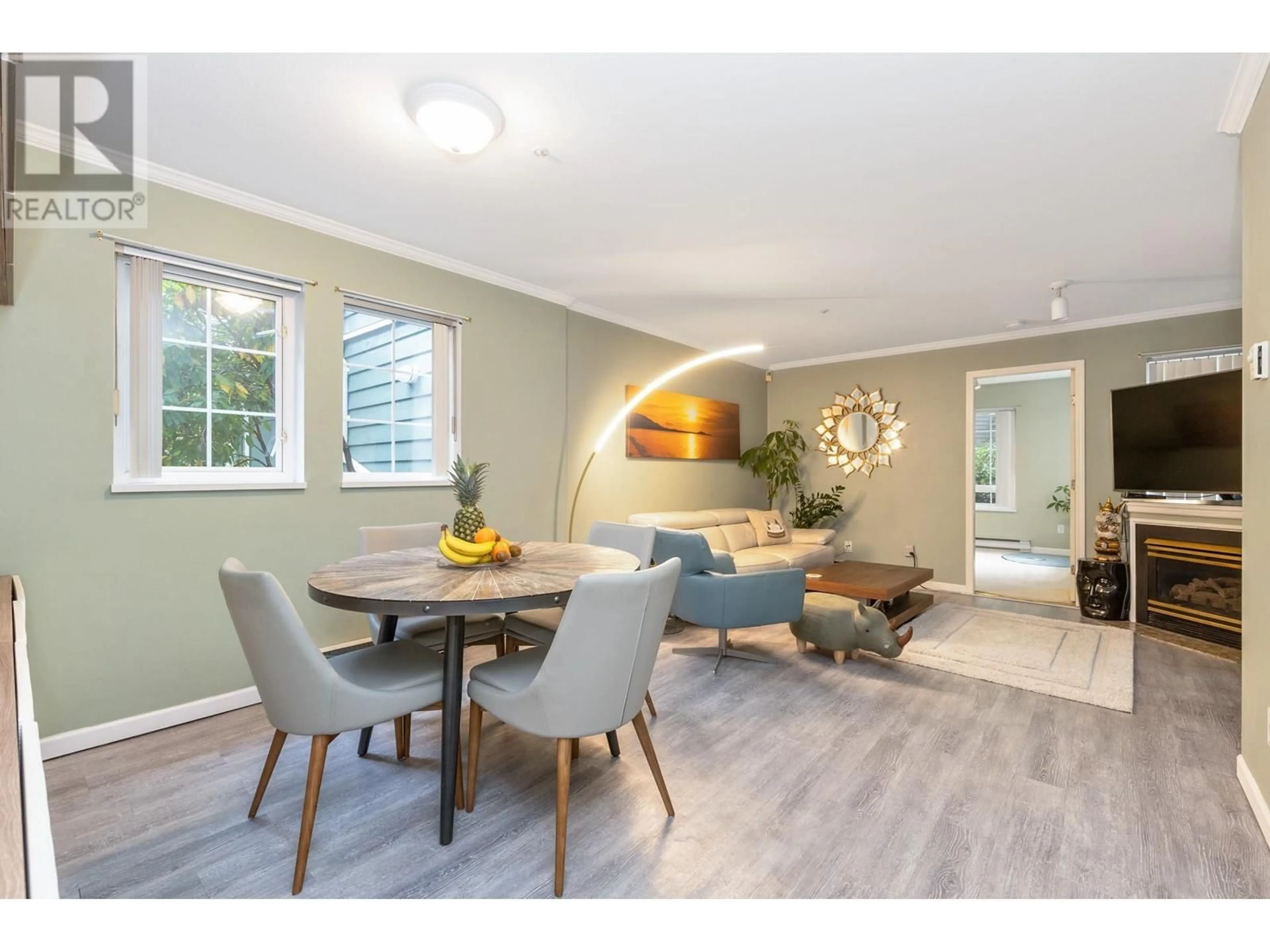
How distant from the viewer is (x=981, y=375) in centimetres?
526

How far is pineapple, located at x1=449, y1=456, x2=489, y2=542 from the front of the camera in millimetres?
2133

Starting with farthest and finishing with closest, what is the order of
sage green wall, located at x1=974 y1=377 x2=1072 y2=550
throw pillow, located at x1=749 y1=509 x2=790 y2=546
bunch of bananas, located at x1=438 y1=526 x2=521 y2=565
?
1. sage green wall, located at x1=974 y1=377 x2=1072 y2=550
2. throw pillow, located at x1=749 y1=509 x2=790 y2=546
3. bunch of bananas, located at x1=438 y1=526 x2=521 y2=565

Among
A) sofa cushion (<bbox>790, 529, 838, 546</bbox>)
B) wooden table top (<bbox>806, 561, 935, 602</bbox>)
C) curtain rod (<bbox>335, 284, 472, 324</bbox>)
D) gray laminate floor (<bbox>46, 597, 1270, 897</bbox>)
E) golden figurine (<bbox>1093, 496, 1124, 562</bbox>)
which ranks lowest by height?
gray laminate floor (<bbox>46, 597, 1270, 897</bbox>)

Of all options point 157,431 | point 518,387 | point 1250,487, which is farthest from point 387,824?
point 1250,487

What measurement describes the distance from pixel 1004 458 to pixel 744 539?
531cm

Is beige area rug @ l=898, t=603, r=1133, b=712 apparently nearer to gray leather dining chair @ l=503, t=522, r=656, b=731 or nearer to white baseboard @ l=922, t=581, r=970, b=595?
white baseboard @ l=922, t=581, r=970, b=595

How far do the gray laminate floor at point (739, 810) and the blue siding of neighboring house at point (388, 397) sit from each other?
147cm

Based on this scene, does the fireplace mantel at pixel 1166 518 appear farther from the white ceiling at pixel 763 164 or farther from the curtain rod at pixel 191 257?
the curtain rod at pixel 191 257

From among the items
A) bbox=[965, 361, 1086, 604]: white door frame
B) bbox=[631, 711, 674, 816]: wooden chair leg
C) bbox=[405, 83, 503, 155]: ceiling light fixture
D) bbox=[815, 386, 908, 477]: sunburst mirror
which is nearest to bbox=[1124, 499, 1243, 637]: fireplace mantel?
bbox=[965, 361, 1086, 604]: white door frame

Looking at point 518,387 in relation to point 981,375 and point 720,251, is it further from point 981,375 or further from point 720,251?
point 981,375

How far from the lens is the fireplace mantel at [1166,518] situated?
3578mm

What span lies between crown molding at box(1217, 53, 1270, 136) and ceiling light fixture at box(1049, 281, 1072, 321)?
1720 mm

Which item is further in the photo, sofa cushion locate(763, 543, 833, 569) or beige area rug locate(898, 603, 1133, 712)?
sofa cushion locate(763, 543, 833, 569)

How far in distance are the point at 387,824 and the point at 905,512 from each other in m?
5.33
